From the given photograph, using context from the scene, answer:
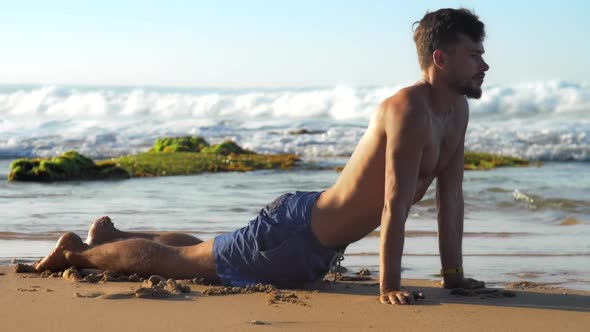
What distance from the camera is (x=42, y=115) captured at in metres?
37.7

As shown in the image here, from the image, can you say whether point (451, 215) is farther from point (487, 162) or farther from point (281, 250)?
point (487, 162)

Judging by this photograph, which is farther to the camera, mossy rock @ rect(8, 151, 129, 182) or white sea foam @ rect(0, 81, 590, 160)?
white sea foam @ rect(0, 81, 590, 160)

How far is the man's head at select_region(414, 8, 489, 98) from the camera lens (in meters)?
4.50

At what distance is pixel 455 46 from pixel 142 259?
2056mm

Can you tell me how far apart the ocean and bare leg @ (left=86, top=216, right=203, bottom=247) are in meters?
0.79

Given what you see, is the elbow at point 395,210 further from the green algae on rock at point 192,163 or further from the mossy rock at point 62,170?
the green algae on rock at point 192,163

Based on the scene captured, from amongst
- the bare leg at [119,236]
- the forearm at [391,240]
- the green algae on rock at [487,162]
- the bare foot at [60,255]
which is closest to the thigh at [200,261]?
the bare leg at [119,236]

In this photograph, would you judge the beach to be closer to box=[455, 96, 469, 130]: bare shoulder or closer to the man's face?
box=[455, 96, 469, 130]: bare shoulder

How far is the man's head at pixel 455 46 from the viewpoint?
450 centimetres

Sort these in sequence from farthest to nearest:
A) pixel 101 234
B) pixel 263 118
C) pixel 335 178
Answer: pixel 263 118
pixel 335 178
pixel 101 234

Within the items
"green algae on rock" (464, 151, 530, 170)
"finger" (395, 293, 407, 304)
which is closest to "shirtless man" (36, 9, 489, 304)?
"finger" (395, 293, 407, 304)

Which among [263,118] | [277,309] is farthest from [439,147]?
[263,118]

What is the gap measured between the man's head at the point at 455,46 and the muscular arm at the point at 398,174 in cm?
32

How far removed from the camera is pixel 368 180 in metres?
4.58
